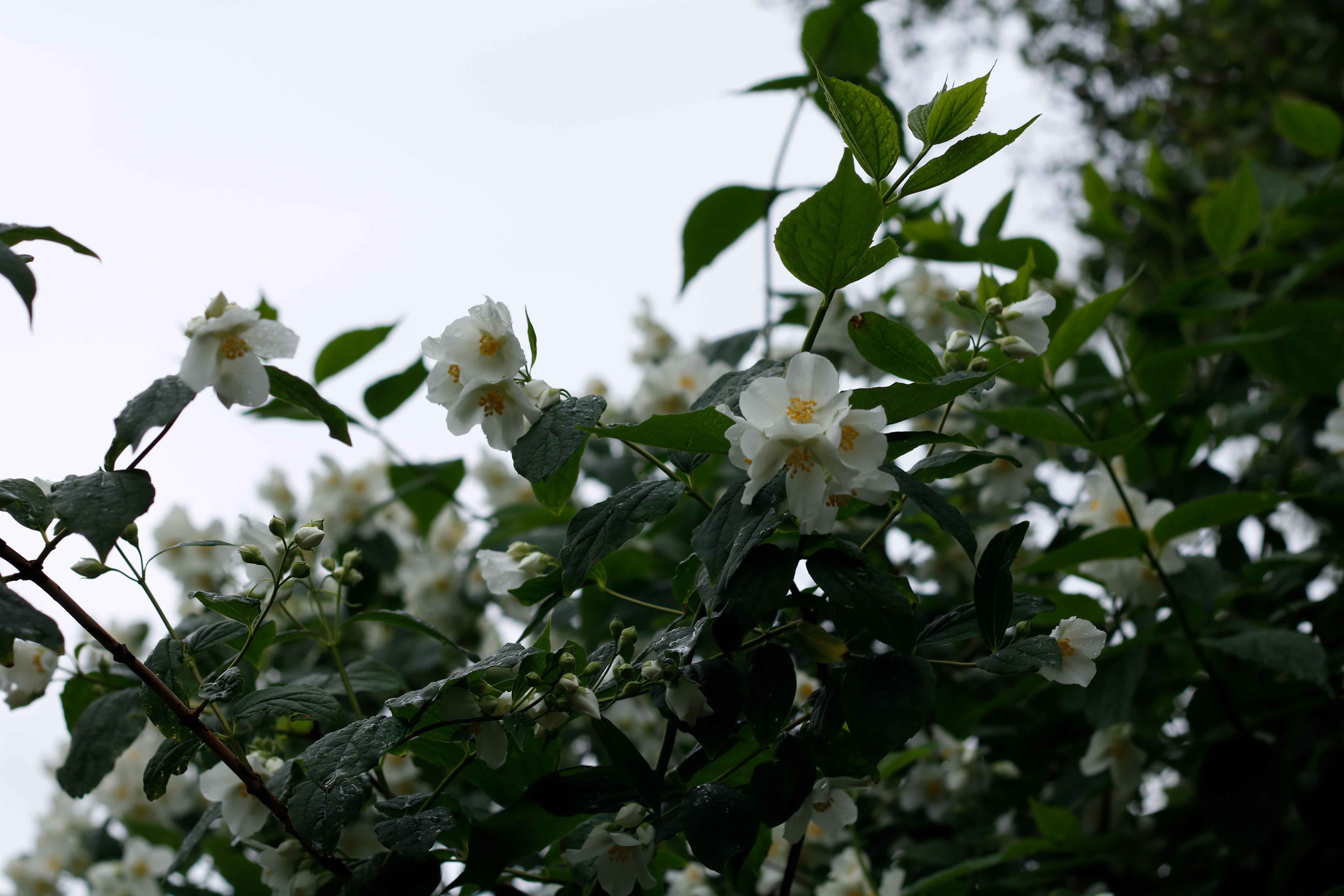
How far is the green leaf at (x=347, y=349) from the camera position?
6.06 feet

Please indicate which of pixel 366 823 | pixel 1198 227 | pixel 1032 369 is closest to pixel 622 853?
pixel 366 823

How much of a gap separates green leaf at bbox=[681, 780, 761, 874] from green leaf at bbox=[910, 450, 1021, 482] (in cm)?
34

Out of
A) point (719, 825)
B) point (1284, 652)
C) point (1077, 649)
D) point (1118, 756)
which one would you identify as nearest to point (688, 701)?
point (719, 825)

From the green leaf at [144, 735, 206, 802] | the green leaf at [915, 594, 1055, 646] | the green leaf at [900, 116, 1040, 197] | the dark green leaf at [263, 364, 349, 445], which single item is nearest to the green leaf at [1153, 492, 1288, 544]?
A: the green leaf at [915, 594, 1055, 646]

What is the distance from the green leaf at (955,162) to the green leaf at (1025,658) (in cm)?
42

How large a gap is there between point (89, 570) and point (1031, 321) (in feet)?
3.20

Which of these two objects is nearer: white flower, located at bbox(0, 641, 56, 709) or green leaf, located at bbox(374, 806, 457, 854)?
green leaf, located at bbox(374, 806, 457, 854)

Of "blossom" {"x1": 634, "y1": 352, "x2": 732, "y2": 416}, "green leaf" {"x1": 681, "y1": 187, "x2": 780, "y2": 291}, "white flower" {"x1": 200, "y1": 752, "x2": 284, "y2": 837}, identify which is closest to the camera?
"white flower" {"x1": 200, "y1": 752, "x2": 284, "y2": 837}

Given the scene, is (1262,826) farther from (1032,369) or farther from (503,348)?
(503,348)

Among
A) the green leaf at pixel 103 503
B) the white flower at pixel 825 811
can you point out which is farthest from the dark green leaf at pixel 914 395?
the green leaf at pixel 103 503

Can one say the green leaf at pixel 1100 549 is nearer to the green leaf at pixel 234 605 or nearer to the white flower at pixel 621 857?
the white flower at pixel 621 857

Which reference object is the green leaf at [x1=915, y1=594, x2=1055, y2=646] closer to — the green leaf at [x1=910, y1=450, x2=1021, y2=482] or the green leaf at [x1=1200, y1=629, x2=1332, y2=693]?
the green leaf at [x1=910, y1=450, x2=1021, y2=482]

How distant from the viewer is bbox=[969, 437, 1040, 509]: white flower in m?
2.06

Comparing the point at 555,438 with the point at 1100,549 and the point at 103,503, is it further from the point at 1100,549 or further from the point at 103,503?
the point at 1100,549
